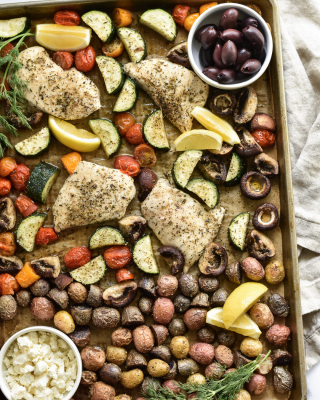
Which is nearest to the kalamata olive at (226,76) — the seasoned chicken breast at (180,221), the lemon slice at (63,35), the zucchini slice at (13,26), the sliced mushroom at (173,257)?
the seasoned chicken breast at (180,221)

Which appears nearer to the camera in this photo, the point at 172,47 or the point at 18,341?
the point at 18,341

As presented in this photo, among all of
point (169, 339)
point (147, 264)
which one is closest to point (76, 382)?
point (169, 339)

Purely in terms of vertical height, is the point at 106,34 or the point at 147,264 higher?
the point at 106,34

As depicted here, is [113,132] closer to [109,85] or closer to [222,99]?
[109,85]

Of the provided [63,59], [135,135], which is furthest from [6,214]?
[63,59]

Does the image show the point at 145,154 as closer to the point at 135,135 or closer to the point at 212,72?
the point at 135,135

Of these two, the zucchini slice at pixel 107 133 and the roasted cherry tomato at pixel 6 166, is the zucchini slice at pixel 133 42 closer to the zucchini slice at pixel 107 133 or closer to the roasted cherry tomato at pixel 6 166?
the zucchini slice at pixel 107 133
